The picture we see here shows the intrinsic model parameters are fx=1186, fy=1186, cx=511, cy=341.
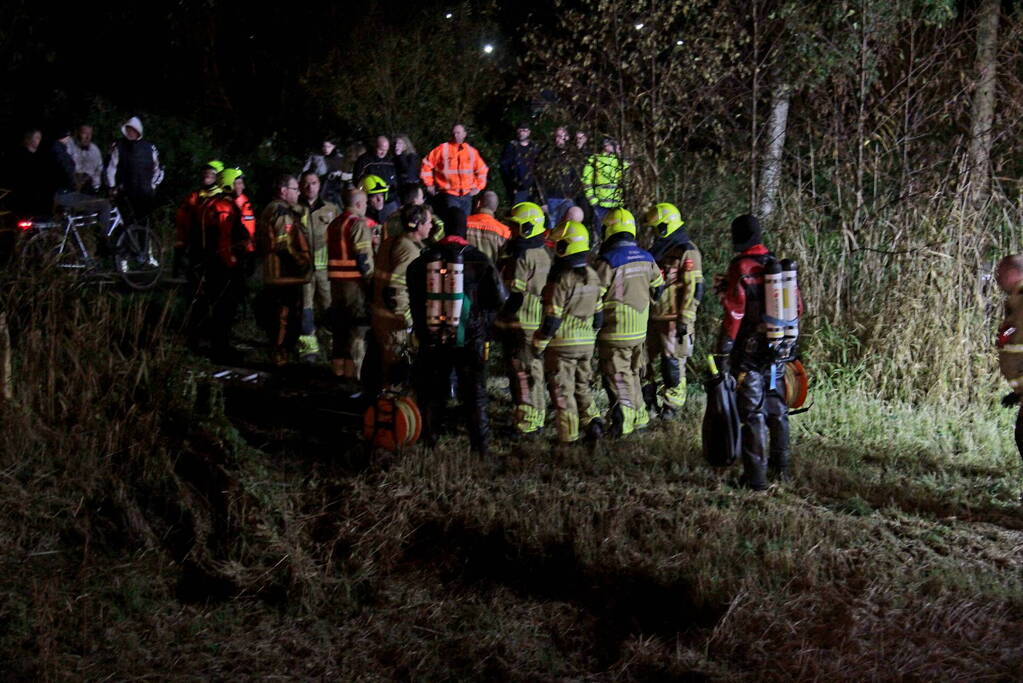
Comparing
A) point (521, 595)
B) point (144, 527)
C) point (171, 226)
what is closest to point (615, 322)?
point (521, 595)

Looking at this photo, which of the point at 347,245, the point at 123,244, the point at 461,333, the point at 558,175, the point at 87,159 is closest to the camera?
the point at 461,333

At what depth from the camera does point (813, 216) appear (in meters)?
11.2

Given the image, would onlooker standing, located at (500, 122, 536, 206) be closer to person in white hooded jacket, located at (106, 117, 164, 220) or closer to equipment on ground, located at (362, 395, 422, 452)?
person in white hooded jacket, located at (106, 117, 164, 220)

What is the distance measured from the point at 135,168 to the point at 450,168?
402cm

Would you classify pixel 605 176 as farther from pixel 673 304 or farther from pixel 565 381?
pixel 565 381

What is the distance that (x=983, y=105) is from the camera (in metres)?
11.3

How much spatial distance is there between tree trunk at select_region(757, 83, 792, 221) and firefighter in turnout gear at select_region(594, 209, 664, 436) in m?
2.84

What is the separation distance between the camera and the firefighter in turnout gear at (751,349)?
7.50 metres

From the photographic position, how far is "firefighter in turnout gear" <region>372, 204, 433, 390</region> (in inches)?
359

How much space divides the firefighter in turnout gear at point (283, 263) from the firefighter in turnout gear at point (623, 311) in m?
3.31

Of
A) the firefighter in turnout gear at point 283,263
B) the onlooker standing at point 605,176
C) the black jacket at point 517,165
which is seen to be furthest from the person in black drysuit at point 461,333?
the black jacket at point 517,165

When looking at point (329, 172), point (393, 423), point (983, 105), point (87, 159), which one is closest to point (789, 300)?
point (393, 423)

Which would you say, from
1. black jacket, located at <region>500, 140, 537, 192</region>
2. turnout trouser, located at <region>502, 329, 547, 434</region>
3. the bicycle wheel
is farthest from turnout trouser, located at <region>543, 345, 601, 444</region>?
the bicycle wheel

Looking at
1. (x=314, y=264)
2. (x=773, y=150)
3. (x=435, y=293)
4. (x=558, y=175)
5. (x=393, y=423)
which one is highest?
(x=773, y=150)
